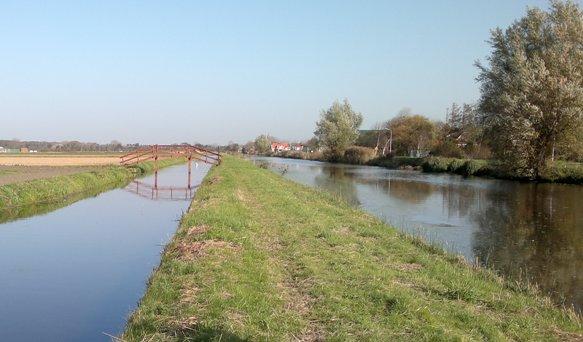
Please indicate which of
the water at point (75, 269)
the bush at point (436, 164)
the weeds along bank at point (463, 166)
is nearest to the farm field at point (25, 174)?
the water at point (75, 269)

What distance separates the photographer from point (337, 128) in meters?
79.7

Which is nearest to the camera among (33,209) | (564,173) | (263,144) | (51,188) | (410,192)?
(33,209)

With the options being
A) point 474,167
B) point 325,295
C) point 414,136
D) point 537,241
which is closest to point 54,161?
point 474,167

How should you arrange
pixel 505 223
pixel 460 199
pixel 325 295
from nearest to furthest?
pixel 325 295
pixel 505 223
pixel 460 199

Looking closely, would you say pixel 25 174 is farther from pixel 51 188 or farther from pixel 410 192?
pixel 410 192

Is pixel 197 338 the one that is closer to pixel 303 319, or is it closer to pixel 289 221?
pixel 303 319

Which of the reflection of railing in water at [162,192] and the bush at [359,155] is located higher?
the bush at [359,155]

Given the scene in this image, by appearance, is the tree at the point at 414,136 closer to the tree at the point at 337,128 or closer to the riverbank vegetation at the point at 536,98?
the tree at the point at 337,128

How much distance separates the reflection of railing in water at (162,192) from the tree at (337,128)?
48.0m

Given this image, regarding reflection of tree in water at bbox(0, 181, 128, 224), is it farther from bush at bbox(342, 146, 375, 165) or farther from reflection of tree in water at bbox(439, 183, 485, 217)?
bush at bbox(342, 146, 375, 165)

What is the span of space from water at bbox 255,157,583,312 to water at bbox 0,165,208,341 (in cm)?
716

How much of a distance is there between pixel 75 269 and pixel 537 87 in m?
31.2

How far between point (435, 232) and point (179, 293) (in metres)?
10.1

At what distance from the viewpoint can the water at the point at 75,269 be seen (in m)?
7.35
